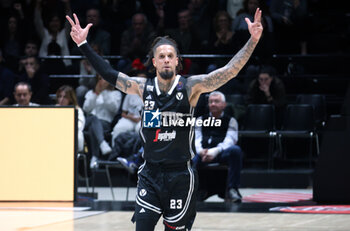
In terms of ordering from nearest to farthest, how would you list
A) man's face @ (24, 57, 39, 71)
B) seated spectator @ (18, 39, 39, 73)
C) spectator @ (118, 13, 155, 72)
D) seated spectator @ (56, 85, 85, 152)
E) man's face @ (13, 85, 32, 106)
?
1. man's face @ (13, 85, 32, 106)
2. seated spectator @ (56, 85, 85, 152)
3. man's face @ (24, 57, 39, 71)
4. spectator @ (118, 13, 155, 72)
5. seated spectator @ (18, 39, 39, 73)

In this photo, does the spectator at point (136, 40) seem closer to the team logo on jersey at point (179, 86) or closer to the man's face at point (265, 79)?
the man's face at point (265, 79)

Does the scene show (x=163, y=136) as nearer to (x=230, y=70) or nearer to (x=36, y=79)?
(x=230, y=70)

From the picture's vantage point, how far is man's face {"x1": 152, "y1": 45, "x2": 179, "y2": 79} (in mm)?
4324

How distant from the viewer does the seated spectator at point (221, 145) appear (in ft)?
26.9

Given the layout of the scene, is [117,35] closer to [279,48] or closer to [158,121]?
[279,48]

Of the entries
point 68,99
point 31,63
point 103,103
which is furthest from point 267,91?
point 31,63

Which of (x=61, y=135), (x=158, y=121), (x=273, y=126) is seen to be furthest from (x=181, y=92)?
(x=273, y=126)

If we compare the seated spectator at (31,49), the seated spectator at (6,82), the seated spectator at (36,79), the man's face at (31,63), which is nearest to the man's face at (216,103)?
the seated spectator at (36,79)

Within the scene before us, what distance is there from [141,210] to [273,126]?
5546 millimetres

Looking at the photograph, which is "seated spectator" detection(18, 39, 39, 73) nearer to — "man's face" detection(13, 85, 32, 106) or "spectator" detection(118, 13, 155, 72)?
"spectator" detection(118, 13, 155, 72)

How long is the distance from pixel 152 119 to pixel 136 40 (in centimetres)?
663

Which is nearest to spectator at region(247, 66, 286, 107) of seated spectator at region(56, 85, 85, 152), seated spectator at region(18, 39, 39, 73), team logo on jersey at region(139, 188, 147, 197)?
seated spectator at region(56, 85, 85, 152)

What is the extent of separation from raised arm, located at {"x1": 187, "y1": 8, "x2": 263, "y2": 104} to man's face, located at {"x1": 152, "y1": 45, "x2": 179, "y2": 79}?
0.19 meters

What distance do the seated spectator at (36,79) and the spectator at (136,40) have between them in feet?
4.25
